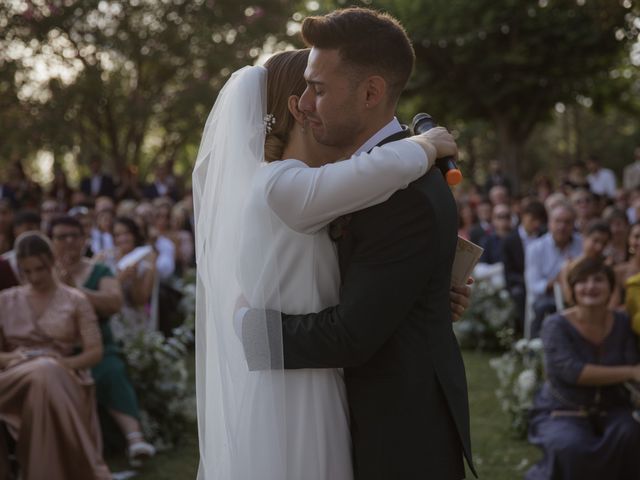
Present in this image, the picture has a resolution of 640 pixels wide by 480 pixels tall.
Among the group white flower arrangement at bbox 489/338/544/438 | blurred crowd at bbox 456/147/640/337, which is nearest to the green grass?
white flower arrangement at bbox 489/338/544/438

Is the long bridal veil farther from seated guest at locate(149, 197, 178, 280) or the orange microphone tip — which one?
seated guest at locate(149, 197, 178, 280)

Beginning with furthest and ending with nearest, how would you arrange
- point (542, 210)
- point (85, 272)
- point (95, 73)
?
1. point (95, 73)
2. point (542, 210)
3. point (85, 272)

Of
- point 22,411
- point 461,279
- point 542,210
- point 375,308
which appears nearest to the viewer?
point 375,308

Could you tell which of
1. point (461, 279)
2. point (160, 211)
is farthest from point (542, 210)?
point (461, 279)

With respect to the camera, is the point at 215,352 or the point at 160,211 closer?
the point at 215,352

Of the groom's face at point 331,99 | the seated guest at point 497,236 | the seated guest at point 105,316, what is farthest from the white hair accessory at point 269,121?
the seated guest at point 497,236

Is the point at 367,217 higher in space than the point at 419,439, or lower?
higher

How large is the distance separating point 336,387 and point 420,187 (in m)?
0.65

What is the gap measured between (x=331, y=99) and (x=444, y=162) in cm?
41

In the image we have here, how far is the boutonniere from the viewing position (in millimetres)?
2778

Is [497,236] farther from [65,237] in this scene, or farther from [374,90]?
[374,90]

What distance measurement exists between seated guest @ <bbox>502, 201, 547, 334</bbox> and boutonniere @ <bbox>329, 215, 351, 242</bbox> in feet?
27.8

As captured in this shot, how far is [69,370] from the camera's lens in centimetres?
616

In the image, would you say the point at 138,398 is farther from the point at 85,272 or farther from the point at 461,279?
the point at 461,279
